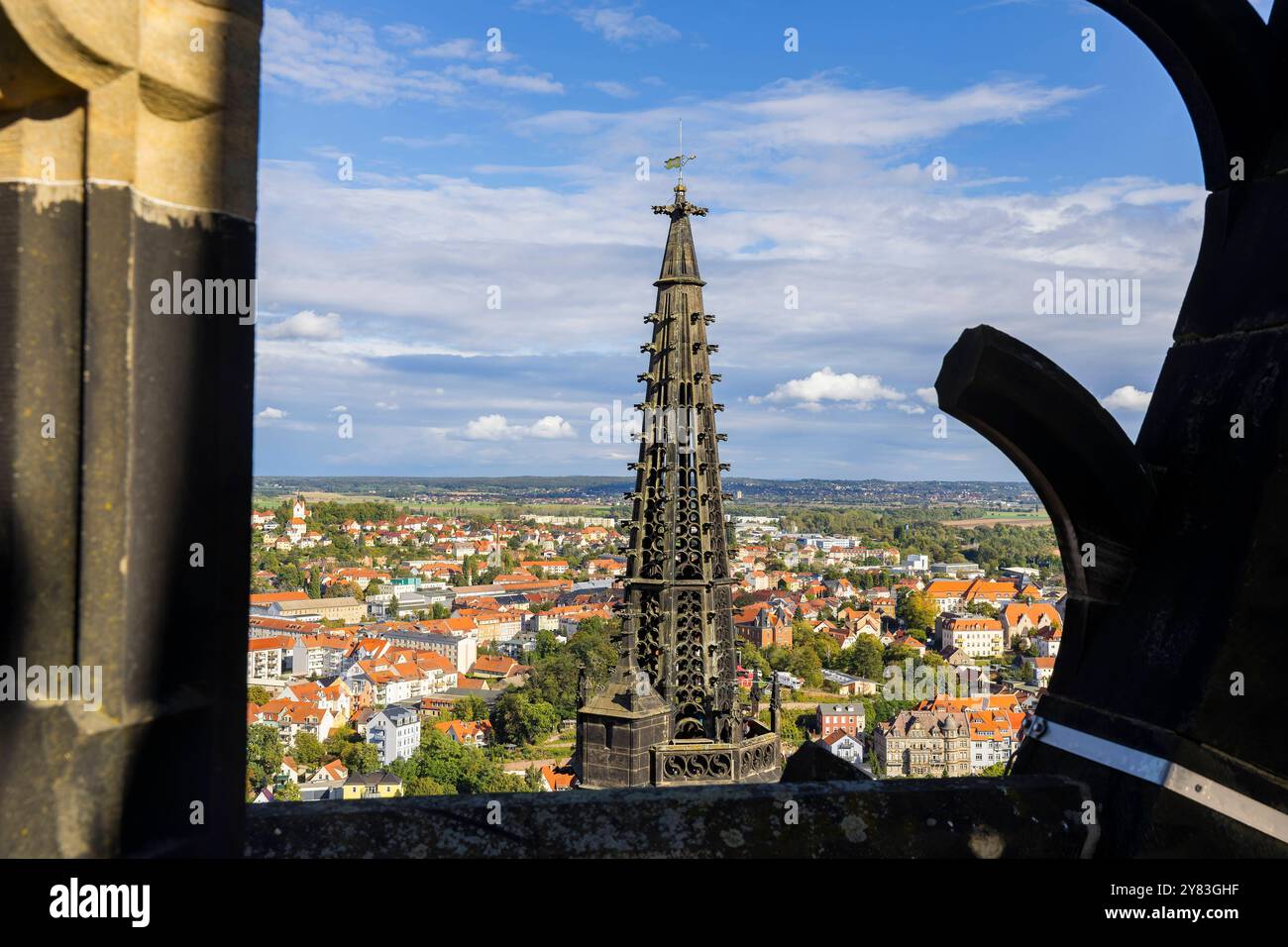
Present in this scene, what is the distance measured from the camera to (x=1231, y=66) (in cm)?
196

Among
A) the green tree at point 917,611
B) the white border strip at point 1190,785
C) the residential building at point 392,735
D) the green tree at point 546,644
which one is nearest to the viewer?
the white border strip at point 1190,785

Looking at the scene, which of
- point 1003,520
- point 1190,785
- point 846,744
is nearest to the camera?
point 1190,785

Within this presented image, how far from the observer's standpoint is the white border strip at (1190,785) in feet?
5.18

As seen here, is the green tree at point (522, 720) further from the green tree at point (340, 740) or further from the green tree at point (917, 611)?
the green tree at point (917, 611)

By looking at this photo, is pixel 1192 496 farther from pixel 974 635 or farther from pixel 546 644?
pixel 546 644

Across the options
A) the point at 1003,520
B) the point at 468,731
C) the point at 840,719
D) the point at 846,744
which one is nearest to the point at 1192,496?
the point at 846,744

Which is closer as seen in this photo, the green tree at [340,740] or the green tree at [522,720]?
the green tree at [340,740]

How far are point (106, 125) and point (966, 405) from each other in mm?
1299

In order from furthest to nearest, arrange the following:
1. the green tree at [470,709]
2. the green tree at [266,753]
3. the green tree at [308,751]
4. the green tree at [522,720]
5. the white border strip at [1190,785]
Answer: the green tree at [470,709] → the green tree at [522,720] → the green tree at [308,751] → the green tree at [266,753] → the white border strip at [1190,785]

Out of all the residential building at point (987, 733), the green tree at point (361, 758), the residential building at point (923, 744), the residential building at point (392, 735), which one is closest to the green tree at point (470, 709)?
the residential building at point (392, 735)

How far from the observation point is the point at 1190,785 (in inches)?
64.3

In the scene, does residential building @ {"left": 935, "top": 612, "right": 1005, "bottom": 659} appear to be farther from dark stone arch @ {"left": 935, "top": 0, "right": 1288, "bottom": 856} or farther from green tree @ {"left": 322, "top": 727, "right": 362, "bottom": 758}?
dark stone arch @ {"left": 935, "top": 0, "right": 1288, "bottom": 856}
